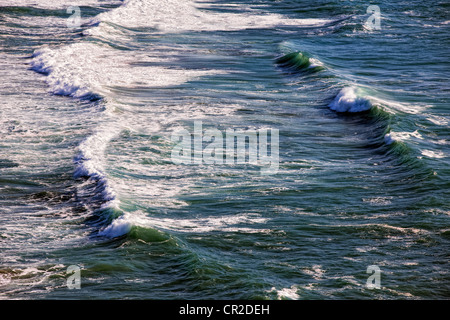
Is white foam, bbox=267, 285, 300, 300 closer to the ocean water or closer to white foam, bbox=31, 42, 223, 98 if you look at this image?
the ocean water

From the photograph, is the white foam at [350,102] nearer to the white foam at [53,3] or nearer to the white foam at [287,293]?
the white foam at [287,293]

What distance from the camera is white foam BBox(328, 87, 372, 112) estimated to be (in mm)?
19250

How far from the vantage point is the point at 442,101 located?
19.7m

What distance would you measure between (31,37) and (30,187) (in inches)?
743

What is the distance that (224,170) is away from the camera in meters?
14.5

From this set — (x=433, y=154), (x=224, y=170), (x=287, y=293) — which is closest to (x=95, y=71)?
(x=224, y=170)

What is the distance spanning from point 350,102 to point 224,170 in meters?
6.50

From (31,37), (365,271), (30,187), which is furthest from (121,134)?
(31,37)

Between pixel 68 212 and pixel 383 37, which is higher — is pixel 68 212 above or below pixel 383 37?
below

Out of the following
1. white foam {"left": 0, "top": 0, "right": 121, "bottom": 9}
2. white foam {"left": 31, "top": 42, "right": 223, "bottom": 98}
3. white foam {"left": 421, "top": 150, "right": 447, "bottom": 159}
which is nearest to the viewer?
white foam {"left": 421, "top": 150, "right": 447, "bottom": 159}

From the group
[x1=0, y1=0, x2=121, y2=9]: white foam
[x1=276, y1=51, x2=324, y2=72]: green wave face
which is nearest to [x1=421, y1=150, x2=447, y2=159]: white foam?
[x1=276, y1=51, x2=324, y2=72]: green wave face

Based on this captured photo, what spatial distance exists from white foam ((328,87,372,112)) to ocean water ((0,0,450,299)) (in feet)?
0.16
